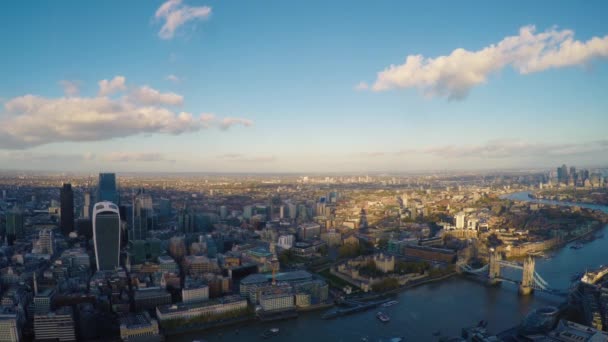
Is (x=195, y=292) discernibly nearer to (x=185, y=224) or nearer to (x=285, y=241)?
(x=285, y=241)

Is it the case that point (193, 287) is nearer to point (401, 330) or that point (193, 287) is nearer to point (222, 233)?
point (401, 330)

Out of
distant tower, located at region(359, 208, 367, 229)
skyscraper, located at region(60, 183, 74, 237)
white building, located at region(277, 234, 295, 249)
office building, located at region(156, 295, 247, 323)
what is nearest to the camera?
office building, located at region(156, 295, 247, 323)

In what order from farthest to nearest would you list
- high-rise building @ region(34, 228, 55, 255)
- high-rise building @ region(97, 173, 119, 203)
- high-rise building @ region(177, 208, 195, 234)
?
high-rise building @ region(97, 173, 119, 203) → high-rise building @ region(177, 208, 195, 234) → high-rise building @ region(34, 228, 55, 255)

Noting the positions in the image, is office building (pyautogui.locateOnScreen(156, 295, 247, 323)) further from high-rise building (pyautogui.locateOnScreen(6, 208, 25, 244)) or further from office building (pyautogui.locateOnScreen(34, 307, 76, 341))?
high-rise building (pyautogui.locateOnScreen(6, 208, 25, 244))

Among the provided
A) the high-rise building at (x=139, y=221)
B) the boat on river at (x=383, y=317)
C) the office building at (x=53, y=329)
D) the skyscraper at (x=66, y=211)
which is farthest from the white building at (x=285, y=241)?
the office building at (x=53, y=329)

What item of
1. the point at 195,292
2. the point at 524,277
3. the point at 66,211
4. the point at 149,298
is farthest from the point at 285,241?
the point at 66,211

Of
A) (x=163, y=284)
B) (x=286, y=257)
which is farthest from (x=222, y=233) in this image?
(x=163, y=284)

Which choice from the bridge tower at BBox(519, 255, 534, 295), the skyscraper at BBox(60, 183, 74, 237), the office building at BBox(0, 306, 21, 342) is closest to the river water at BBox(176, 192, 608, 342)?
the bridge tower at BBox(519, 255, 534, 295)

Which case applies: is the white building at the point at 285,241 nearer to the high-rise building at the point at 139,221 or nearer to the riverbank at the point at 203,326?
the high-rise building at the point at 139,221
